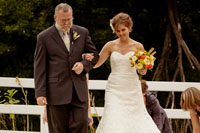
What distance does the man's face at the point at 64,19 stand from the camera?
148 inches

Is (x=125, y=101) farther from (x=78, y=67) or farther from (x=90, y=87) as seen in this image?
(x=90, y=87)

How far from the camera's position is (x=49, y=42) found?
3904mm

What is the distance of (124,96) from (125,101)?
0.19ft

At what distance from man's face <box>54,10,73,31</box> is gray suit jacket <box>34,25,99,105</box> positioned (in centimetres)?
13

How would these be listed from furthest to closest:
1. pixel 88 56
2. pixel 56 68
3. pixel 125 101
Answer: pixel 125 101
pixel 88 56
pixel 56 68

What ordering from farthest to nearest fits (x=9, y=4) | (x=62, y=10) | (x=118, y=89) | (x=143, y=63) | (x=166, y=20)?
(x=166, y=20) → (x=9, y=4) → (x=118, y=89) → (x=143, y=63) → (x=62, y=10)

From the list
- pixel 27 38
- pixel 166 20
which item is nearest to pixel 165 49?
pixel 166 20

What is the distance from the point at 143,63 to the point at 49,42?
3.73 ft

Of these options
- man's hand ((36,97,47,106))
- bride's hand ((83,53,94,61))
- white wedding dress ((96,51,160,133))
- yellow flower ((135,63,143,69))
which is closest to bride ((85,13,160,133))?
white wedding dress ((96,51,160,133))

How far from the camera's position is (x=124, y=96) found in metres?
4.80

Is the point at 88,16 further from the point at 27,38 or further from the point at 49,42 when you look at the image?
the point at 49,42

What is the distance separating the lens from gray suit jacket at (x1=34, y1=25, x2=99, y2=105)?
3898 mm

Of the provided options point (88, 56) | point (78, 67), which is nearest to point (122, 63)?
point (88, 56)

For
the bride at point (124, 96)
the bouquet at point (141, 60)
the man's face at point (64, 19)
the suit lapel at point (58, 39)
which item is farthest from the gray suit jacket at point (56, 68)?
the bride at point (124, 96)
